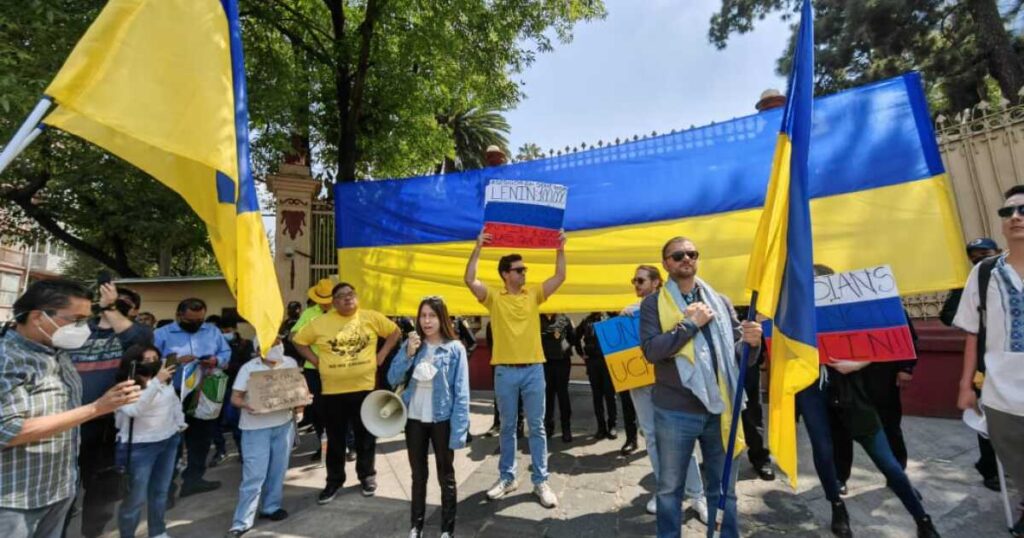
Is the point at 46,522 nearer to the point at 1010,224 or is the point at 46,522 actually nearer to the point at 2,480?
the point at 2,480

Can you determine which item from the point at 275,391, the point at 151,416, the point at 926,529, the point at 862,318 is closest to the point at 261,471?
the point at 275,391

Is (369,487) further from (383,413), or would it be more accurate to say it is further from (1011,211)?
(1011,211)

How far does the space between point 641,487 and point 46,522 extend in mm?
3939

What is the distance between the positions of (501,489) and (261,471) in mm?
1911

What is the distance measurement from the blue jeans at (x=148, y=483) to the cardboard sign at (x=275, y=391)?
61 cm

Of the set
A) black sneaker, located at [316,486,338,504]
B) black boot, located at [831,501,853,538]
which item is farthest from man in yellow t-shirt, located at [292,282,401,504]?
black boot, located at [831,501,853,538]

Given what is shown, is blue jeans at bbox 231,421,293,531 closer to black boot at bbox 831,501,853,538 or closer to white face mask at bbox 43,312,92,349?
white face mask at bbox 43,312,92,349

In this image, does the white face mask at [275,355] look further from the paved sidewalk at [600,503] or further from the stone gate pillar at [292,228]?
the stone gate pillar at [292,228]

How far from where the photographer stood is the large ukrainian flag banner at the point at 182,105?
2438mm

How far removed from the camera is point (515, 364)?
401cm

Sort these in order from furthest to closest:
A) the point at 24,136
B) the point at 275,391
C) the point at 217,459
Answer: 1. the point at 217,459
2. the point at 275,391
3. the point at 24,136

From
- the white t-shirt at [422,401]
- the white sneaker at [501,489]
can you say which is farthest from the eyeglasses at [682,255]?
the white sneaker at [501,489]

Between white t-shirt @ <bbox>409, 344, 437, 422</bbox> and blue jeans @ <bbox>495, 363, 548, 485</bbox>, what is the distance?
0.78 metres

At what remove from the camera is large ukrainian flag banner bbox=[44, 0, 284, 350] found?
2438 millimetres
